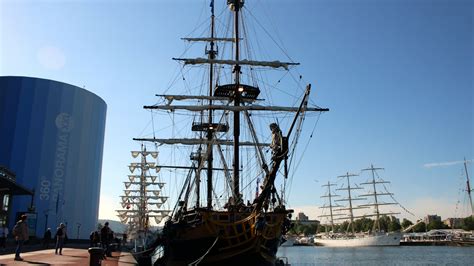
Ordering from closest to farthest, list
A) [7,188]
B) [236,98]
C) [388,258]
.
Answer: [236,98], [7,188], [388,258]

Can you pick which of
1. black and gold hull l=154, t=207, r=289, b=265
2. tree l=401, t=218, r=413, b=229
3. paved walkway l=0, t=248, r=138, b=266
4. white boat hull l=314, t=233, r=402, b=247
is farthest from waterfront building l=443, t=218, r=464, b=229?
paved walkway l=0, t=248, r=138, b=266

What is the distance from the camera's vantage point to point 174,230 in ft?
77.5

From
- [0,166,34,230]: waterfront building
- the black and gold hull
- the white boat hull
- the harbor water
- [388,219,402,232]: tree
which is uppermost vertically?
[0,166,34,230]: waterfront building

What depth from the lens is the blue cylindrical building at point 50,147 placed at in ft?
207

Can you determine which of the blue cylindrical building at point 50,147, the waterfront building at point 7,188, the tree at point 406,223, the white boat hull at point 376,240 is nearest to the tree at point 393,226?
the tree at point 406,223

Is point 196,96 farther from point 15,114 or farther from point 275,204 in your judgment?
point 15,114

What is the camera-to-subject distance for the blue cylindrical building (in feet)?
207

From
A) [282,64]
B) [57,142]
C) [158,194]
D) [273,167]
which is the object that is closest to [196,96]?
[282,64]

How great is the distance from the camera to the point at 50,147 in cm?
6519

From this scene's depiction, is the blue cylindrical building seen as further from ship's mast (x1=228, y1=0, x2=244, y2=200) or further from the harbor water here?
ship's mast (x1=228, y1=0, x2=244, y2=200)

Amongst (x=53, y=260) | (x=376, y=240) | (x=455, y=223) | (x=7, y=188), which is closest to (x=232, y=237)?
(x=53, y=260)

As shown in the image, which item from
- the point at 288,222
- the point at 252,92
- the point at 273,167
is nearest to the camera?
the point at 273,167

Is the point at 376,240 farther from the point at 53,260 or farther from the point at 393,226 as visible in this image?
the point at 53,260

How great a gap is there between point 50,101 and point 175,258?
52.0 meters
